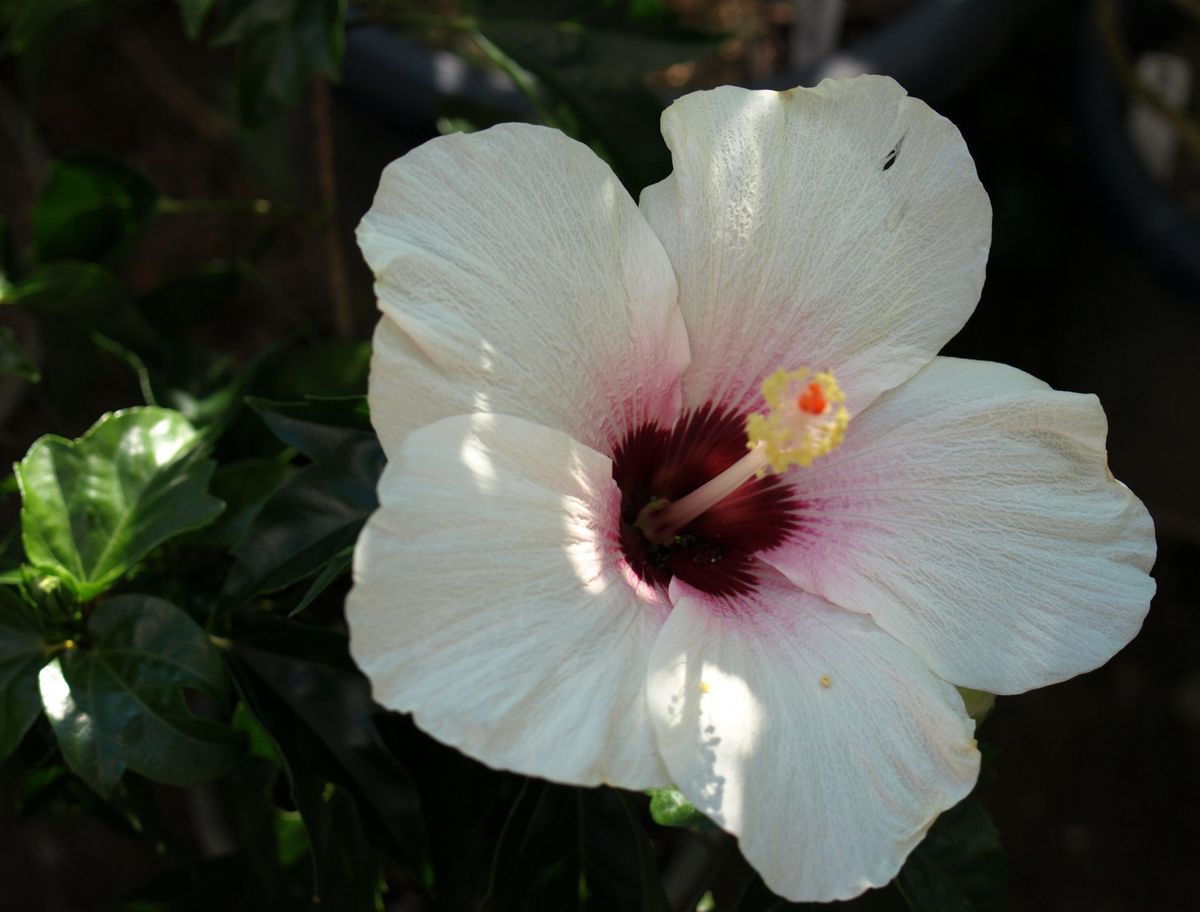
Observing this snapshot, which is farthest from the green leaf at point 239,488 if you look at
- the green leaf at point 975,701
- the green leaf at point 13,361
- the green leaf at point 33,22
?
the green leaf at point 975,701

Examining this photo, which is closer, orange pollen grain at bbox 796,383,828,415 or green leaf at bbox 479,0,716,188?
orange pollen grain at bbox 796,383,828,415

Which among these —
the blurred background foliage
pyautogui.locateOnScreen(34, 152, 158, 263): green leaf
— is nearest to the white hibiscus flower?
the blurred background foliage

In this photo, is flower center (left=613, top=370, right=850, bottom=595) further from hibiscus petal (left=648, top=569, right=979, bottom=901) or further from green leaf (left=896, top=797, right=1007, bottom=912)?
green leaf (left=896, top=797, right=1007, bottom=912)

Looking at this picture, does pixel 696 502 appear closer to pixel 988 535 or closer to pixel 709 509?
pixel 709 509

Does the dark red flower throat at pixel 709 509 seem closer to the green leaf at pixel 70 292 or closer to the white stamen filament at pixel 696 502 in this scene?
the white stamen filament at pixel 696 502

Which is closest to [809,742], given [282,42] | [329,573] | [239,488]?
[329,573]

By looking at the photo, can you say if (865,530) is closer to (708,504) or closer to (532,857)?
(708,504)

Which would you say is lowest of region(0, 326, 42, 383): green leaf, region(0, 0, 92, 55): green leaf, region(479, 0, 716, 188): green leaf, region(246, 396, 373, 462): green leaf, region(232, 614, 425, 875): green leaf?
region(232, 614, 425, 875): green leaf
